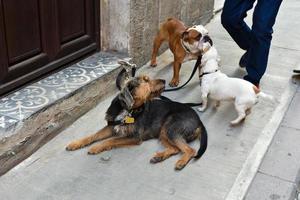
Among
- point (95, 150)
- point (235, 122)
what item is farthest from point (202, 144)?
point (95, 150)

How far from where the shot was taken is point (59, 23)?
378cm

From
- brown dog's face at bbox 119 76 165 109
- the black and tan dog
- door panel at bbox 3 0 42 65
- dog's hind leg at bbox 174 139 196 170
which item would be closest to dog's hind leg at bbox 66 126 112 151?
the black and tan dog

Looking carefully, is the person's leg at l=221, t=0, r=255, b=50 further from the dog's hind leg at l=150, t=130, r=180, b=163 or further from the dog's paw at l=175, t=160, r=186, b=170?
the dog's paw at l=175, t=160, r=186, b=170

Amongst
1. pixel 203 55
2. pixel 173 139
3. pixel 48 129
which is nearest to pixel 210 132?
pixel 173 139

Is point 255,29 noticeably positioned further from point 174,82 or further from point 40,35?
point 40,35

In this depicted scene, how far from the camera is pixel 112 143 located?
131 inches

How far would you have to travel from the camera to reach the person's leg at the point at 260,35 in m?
3.93

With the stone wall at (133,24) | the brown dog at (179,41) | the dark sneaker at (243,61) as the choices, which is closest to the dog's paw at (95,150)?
the brown dog at (179,41)

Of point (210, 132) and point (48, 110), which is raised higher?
point (48, 110)

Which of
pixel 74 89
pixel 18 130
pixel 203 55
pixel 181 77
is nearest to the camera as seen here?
pixel 18 130

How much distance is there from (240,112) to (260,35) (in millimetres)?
846

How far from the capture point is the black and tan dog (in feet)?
10.6

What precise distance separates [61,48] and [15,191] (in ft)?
4.84

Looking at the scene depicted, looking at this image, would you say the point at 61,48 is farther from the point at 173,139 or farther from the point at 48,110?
the point at 173,139
